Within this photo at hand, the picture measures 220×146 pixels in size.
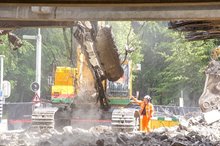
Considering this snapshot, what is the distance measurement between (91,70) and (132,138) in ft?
8.34

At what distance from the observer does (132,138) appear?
14.0 metres

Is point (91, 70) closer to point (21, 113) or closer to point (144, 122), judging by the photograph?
point (144, 122)

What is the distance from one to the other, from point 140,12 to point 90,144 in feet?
15.5

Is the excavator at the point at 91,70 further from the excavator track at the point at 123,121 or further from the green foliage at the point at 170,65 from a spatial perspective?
the green foliage at the point at 170,65

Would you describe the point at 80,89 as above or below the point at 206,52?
below

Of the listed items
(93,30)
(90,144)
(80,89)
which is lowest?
(90,144)

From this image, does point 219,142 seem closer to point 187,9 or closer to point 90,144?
point 90,144

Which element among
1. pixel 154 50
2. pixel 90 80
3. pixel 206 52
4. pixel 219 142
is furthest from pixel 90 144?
pixel 154 50

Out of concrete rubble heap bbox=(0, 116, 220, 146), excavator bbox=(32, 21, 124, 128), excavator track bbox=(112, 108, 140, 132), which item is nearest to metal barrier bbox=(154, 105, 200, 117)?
excavator bbox=(32, 21, 124, 128)

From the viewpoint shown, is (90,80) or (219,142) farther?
(90,80)

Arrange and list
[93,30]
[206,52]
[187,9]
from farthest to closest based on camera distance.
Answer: [206,52] → [93,30] → [187,9]

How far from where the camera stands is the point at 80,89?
56.3 feet

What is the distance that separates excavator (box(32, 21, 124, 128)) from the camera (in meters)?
12.7

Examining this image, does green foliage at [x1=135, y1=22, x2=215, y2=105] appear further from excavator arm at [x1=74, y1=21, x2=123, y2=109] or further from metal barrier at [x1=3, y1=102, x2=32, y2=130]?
excavator arm at [x1=74, y1=21, x2=123, y2=109]
